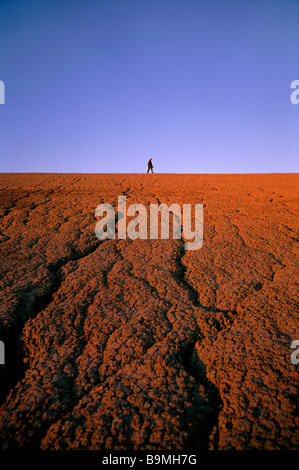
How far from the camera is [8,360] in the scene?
1.13 m

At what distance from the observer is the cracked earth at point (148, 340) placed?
2.81 feet

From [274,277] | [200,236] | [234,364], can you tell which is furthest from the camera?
[200,236]

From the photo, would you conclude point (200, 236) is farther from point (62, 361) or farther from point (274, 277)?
point (62, 361)

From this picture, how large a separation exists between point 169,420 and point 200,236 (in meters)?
1.62

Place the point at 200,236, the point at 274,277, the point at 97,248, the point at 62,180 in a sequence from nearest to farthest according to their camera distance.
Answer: the point at 274,277 → the point at 97,248 → the point at 200,236 → the point at 62,180

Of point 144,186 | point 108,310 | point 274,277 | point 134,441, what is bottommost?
point 134,441

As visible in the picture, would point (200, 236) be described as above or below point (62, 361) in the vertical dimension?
above

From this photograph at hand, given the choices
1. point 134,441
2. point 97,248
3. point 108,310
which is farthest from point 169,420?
point 97,248

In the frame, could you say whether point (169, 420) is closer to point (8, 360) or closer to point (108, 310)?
point (108, 310)

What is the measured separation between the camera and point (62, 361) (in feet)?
3.67

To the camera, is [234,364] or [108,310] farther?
[108,310]

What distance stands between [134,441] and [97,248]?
1.48m

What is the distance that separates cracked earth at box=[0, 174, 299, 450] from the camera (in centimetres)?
86

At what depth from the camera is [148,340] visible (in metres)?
1.20
